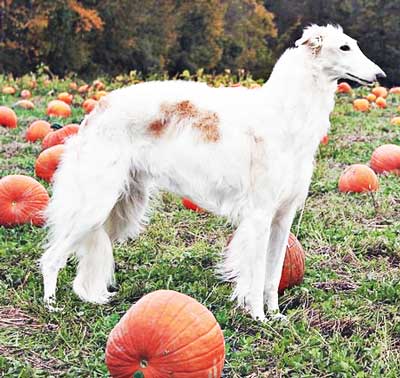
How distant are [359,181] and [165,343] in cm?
412

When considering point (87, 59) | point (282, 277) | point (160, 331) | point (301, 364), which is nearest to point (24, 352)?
point (160, 331)

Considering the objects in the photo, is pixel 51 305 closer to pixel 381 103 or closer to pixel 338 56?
pixel 338 56

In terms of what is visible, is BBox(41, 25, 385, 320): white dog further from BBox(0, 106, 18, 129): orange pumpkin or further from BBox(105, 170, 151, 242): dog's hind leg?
BBox(0, 106, 18, 129): orange pumpkin

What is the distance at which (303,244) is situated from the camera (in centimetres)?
542

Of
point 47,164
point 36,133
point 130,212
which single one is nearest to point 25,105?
point 36,133

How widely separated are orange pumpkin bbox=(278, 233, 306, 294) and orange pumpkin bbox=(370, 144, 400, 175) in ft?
10.3

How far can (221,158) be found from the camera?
165 inches

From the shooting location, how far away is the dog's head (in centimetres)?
403

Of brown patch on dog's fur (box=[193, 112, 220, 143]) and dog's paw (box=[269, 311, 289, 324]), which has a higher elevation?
brown patch on dog's fur (box=[193, 112, 220, 143])

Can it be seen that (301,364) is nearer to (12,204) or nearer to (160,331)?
(160,331)

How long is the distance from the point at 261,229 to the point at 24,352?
151 centimetres

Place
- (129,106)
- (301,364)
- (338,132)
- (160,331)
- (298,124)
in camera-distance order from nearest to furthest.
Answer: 1. (160,331)
2. (301,364)
3. (298,124)
4. (129,106)
5. (338,132)

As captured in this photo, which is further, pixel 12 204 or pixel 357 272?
pixel 12 204

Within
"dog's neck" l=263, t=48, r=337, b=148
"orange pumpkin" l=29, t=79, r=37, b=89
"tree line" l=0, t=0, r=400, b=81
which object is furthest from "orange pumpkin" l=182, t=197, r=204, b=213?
"tree line" l=0, t=0, r=400, b=81
